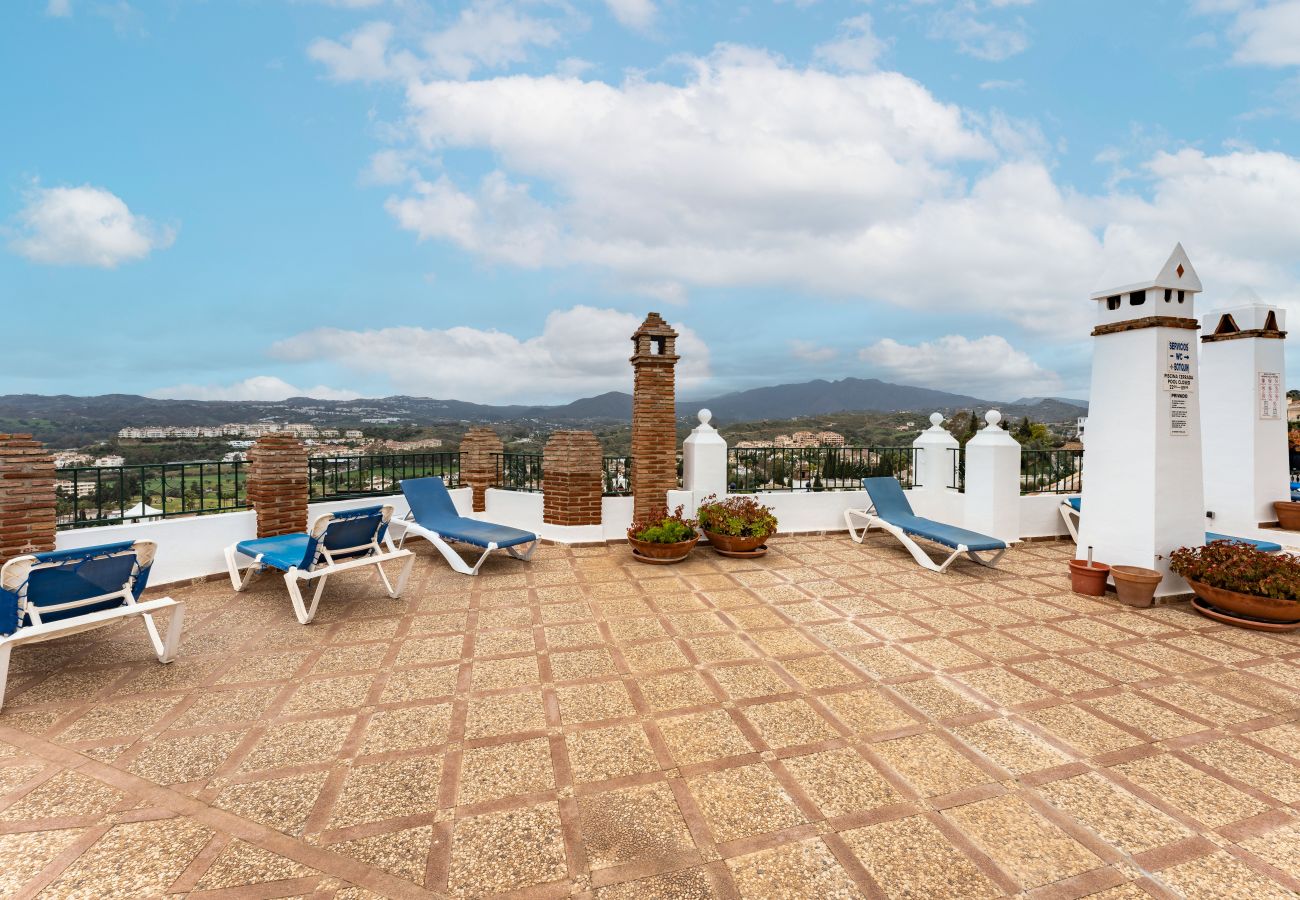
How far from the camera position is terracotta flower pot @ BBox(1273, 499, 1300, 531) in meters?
6.47

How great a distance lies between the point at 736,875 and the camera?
2025 millimetres

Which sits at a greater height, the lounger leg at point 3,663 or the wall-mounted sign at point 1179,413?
the wall-mounted sign at point 1179,413

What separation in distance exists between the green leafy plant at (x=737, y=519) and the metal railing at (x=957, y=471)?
344cm

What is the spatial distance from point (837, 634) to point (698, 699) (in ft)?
5.42

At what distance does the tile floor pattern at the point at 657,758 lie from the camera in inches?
81.0

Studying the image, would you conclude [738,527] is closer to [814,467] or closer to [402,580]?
[814,467]

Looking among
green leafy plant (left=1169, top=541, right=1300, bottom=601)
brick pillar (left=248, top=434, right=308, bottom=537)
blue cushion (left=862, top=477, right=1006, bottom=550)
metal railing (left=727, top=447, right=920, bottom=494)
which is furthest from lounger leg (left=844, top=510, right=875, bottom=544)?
brick pillar (left=248, top=434, right=308, bottom=537)

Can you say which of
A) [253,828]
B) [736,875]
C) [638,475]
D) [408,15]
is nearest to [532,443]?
[638,475]

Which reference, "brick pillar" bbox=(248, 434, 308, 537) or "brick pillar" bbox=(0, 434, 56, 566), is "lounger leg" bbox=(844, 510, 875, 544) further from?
"brick pillar" bbox=(0, 434, 56, 566)

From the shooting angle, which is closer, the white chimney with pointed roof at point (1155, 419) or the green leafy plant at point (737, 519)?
the white chimney with pointed roof at point (1155, 419)

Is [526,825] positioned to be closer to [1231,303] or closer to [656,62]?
[656,62]

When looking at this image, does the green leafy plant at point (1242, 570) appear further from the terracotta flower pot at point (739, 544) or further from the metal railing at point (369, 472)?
the metal railing at point (369, 472)

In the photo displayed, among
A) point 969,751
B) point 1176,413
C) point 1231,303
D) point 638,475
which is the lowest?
point 969,751

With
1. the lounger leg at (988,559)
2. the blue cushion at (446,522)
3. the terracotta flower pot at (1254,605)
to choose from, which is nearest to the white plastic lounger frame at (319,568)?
the blue cushion at (446,522)
